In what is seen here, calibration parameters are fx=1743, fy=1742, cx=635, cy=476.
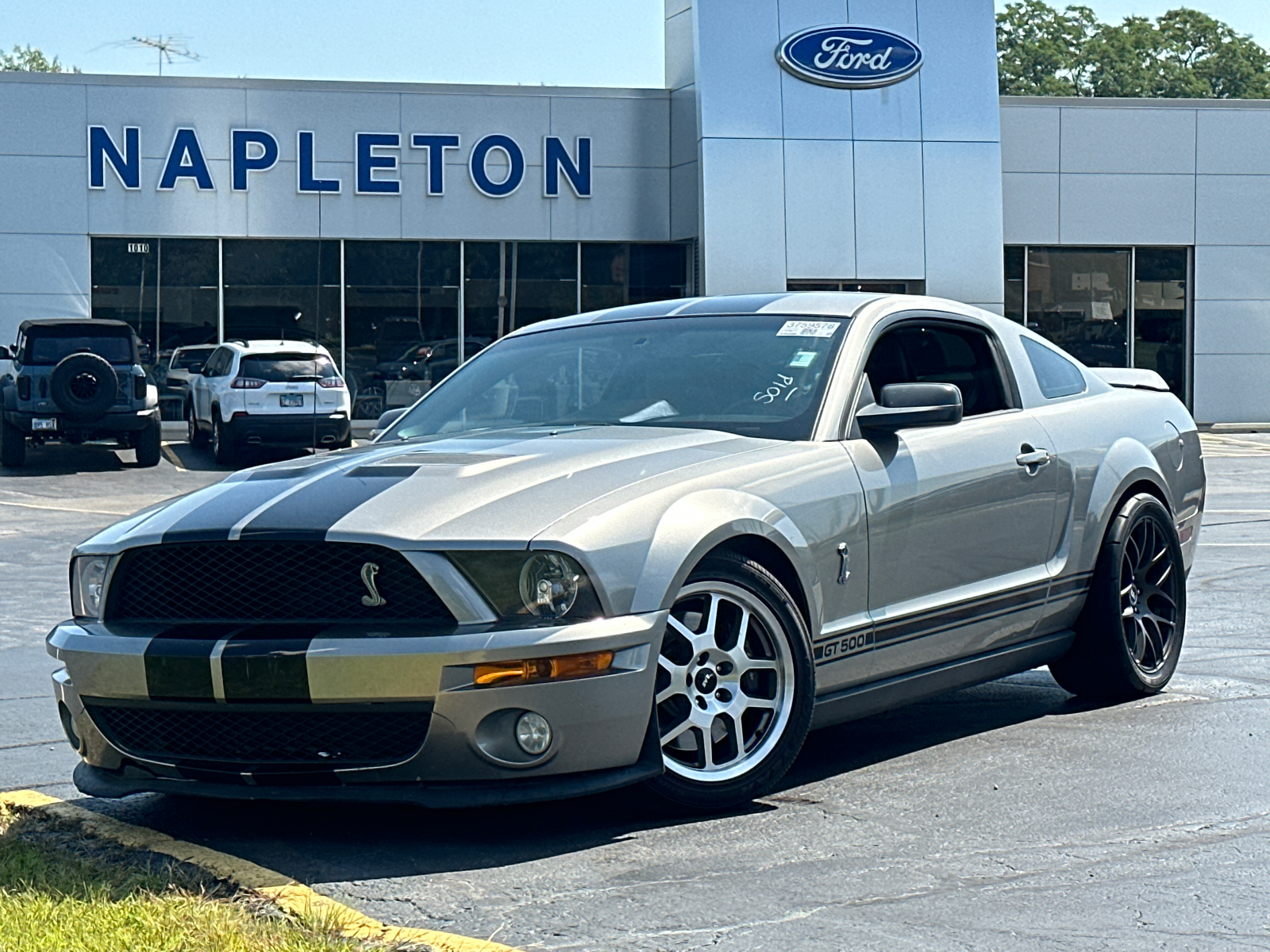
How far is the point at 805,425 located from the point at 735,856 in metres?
1.56

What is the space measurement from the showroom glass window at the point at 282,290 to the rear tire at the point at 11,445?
670 centimetres

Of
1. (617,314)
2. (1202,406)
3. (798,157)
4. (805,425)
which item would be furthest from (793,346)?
(1202,406)

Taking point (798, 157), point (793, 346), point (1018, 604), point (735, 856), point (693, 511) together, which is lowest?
point (735, 856)

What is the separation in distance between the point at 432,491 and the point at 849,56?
82.7ft

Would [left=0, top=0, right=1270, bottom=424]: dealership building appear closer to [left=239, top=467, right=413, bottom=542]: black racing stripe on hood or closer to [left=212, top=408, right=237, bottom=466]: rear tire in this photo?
[left=212, top=408, right=237, bottom=466]: rear tire

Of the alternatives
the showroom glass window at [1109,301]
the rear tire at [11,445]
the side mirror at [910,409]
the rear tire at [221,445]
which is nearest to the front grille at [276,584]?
the side mirror at [910,409]

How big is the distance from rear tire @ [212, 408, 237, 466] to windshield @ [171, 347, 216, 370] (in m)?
3.97

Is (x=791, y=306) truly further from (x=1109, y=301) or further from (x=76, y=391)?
(x=1109, y=301)

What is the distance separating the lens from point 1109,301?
32.2 meters

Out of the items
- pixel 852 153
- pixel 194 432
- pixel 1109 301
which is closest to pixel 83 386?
pixel 194 432

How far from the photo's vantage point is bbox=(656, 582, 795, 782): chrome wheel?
4.79m

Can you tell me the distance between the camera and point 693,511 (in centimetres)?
478

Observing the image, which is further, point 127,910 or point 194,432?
point 194,432

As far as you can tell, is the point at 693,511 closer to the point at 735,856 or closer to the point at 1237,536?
the point at 735,856
